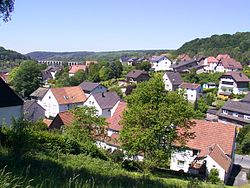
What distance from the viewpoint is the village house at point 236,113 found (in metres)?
42.3

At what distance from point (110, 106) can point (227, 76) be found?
2906cm

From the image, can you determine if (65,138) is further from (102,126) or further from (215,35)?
(215,35)

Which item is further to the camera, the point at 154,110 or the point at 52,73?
the point at 52,73

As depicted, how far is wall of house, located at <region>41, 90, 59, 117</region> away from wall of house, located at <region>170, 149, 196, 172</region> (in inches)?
1065

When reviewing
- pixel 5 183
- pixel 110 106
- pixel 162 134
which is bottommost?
pixel 110 106

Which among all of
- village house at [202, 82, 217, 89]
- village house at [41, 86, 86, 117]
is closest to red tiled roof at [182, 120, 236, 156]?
village house at [41, 86, 86, 117]

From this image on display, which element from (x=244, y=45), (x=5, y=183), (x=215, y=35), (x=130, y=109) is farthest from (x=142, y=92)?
(x=215, y=35)

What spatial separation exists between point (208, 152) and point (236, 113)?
71.5 ft

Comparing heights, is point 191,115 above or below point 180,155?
above

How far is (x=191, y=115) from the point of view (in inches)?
778

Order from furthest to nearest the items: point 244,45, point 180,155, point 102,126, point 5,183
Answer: point 244,45 → point 180,155 → point 102,126 → point 5,183

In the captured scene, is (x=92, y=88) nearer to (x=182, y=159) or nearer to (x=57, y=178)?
(x=182, y=159)

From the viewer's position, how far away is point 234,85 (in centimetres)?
6234

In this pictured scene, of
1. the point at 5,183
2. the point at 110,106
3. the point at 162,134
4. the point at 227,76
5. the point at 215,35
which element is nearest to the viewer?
the point at 5,183
